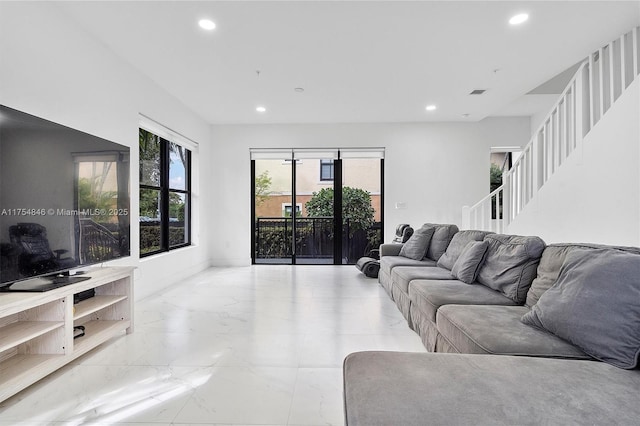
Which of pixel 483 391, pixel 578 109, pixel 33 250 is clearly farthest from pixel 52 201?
pixel 578 109

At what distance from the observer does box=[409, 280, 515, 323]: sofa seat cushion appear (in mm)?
2229

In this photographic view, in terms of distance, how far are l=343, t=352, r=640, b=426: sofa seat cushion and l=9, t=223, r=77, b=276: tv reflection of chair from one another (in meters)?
2.03

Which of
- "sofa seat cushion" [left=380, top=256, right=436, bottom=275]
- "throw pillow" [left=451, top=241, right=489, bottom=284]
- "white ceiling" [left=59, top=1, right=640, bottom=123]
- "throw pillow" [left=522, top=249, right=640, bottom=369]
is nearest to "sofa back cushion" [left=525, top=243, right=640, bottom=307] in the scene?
"throw pillow" [left=522, top=249, right=640, bottom=369]

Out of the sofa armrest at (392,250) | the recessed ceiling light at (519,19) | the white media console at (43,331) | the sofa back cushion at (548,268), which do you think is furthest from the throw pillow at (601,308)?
the sofa armrest at (392,250)

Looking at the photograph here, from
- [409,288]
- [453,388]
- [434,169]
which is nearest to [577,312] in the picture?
[453,388]

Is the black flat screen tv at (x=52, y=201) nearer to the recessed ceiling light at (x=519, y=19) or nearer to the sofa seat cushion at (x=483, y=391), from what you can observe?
the sofa seat cushion at (x=483, y=391)

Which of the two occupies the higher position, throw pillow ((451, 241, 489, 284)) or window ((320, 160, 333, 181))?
window ((320, 160, 333, 181))

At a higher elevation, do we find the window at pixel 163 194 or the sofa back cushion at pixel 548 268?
the window at pixel 163 194

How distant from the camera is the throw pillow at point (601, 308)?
51.1 inches

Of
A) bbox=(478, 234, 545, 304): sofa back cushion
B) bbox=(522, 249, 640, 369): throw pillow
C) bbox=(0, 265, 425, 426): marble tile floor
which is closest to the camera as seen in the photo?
bbox=(522, 249, 640, 369): throw pillow

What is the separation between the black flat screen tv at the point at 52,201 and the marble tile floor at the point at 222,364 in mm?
680

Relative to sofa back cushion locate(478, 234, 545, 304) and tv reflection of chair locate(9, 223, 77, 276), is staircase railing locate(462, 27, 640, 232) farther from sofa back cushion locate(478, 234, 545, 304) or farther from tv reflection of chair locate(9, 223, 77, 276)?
tv reflection of chair locate(9, 223, 77, 276)

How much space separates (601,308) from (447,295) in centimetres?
104

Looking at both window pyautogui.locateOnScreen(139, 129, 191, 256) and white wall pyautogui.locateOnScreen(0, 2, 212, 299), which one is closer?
white wall pyautogui.locateOnScreen(0, 2, 212, 299)
